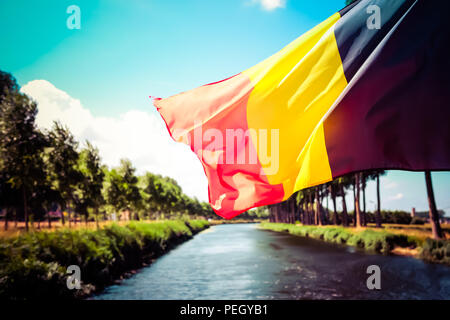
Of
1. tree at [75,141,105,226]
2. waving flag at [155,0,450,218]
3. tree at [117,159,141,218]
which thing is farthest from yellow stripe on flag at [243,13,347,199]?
tree at [117,159,141,218]

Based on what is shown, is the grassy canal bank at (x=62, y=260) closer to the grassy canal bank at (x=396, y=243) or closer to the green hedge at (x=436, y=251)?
the grassy canal bank at (x=396, y=243)

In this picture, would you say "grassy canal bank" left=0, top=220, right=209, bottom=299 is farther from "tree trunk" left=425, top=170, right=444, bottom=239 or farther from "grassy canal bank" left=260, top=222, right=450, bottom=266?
"tree trunk" left=425, top=170, right=444, bottom=239

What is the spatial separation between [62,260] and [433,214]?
23.7 m

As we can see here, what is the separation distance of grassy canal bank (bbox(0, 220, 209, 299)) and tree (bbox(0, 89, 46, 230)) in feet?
25.0

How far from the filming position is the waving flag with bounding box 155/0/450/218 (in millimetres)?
2537

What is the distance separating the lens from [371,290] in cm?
1294

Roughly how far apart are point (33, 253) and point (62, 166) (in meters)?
16.5

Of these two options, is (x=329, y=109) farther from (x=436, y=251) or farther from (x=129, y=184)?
(x=129, y=184)

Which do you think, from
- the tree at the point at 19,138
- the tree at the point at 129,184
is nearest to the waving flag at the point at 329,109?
the tree at the point at 19,138

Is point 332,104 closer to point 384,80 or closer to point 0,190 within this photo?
point 384,80

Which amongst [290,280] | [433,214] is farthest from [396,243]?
[290,280]

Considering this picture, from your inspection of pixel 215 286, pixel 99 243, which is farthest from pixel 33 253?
pixel 215 286

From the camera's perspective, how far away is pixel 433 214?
21.3 meters
